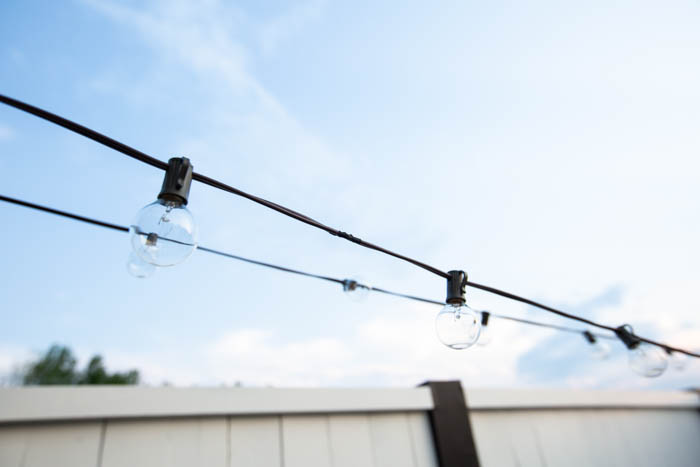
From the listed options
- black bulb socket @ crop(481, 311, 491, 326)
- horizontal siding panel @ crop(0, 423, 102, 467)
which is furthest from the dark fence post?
horizontal siding panel @ crop(0, 423, 102, 467)

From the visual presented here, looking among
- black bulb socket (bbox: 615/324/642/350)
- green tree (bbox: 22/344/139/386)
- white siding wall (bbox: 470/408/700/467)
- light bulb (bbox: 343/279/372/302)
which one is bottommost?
white siding wall (bbox: 470/408/700/467)

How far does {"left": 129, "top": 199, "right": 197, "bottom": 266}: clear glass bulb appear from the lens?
1225 mm

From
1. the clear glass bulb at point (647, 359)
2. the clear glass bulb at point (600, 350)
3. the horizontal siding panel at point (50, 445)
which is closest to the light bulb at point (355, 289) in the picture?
the horizontal siding panel at point (50, 445)

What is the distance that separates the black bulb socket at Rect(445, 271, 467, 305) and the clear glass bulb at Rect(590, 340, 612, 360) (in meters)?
3.39

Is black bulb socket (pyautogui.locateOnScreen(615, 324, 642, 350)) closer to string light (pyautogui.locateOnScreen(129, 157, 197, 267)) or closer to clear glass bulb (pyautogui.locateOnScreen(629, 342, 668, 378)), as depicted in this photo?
clear glass bulb (pyautogui.locateOnScreen(629, 342, 668, 378))

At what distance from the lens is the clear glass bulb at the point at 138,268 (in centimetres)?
164

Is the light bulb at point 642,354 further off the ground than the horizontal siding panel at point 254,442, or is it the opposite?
the light bulb at point 642,354

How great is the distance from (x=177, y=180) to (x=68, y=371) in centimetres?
3378

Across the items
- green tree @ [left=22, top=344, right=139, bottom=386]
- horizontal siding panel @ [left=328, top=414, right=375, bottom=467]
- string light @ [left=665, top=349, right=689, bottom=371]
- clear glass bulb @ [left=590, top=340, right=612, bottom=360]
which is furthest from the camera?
green tree @ [left=22, top=344, right=139, bottom=386]

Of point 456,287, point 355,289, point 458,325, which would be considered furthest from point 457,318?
point 355,289

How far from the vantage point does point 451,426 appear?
10.9 feet

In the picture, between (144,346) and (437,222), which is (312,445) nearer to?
(437,222)

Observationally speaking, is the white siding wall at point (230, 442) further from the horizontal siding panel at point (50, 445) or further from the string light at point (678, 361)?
the string light at point (678, 361)

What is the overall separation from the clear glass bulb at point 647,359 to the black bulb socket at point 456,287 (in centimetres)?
231
